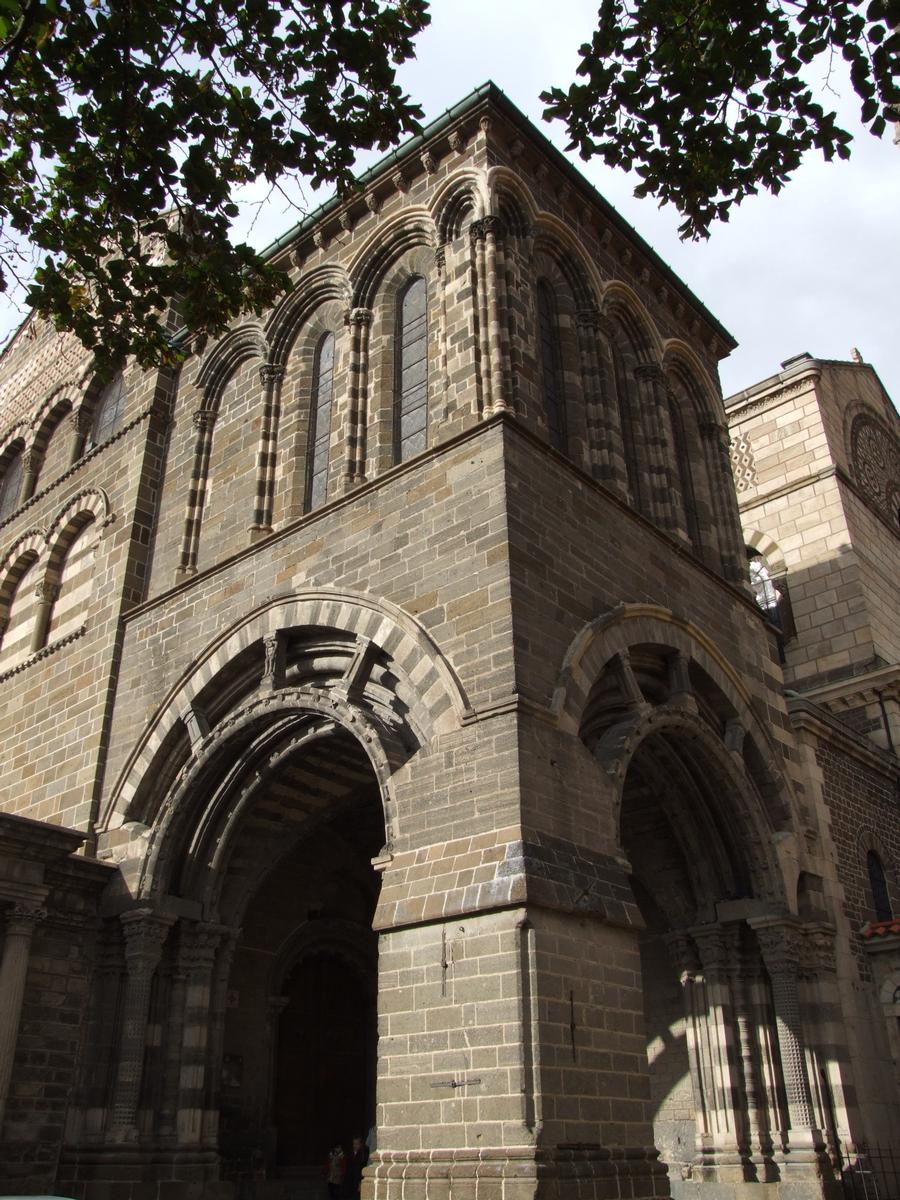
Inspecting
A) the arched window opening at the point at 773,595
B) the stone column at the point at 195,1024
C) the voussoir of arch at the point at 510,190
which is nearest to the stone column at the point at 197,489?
the stone column at the point at 195,1024

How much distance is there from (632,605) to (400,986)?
4.76m

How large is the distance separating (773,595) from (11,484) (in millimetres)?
14349

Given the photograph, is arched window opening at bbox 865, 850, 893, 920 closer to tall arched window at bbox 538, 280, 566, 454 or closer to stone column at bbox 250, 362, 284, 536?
tall arched window at bbox 538, 280, 566, 454

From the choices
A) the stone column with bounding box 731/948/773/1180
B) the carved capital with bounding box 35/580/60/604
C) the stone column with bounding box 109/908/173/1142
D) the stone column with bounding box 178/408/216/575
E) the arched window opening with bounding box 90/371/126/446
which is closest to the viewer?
the stone column with bounding box 109/908/173/1142

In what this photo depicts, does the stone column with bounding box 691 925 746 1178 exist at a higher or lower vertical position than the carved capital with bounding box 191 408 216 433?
lower

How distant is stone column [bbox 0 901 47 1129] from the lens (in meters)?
11.0

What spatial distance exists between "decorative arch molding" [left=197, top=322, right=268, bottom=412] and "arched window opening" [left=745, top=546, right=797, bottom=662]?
998cm

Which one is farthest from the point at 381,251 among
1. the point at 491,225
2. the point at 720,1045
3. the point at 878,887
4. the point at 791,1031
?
the point at 878,887

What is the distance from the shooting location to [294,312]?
1523cm

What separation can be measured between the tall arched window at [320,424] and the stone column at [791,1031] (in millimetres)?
7235

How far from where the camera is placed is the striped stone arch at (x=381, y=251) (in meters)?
14.0

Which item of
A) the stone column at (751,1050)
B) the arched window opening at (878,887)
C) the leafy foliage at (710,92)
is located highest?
the leafy foliage at (710,92)

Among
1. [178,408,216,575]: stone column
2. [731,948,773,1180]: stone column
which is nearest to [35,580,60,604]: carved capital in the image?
[178,408,216,575]: stone column

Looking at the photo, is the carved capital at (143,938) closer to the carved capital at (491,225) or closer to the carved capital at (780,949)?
the carved capital at (780,949)
